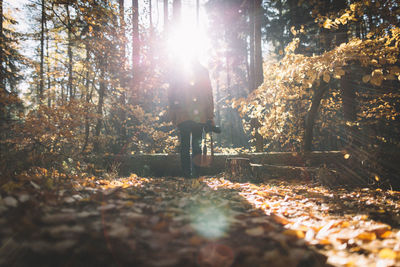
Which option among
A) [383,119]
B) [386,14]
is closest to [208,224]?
[386,14]

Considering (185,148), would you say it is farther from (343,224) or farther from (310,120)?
(310,120)

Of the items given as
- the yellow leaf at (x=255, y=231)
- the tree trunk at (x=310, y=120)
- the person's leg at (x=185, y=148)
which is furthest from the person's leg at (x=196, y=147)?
the tree trunk at (x=310, y=120)

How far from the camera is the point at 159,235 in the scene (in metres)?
1.42

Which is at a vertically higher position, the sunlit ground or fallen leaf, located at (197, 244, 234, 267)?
fallen leaf, located at (197, 244, 234, 267)

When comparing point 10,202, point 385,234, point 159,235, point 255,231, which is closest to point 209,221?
point 255,231

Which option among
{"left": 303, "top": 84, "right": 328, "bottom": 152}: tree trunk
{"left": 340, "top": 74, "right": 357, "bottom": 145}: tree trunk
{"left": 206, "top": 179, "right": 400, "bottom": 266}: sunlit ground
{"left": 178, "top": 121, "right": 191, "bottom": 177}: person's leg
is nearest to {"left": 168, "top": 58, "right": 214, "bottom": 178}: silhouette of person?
{"left": 178, "top": 121, "right": 191, "bottom": 177}: person's leg

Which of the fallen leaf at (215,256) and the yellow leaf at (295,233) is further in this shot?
the yellow leaf at (295,233)

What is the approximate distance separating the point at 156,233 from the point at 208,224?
438mm

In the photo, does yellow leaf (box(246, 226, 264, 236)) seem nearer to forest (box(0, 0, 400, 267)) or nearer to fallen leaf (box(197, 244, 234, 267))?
forest (box(0, 0, 400, 267))

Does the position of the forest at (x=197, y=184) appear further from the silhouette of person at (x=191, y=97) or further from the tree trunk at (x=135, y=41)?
the silhouette of person at (x=191, y=97)

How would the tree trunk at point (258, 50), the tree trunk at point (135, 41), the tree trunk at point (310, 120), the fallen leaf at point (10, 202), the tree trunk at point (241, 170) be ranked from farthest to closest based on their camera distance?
the tree trunk at point (135, 41) → the tree trunk at point (258, 50) → the tree trunk at point (310, 120) → the tree trunk at point (241, 170) → the fallen leaf at point (10, 202)

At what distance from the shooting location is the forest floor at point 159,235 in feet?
3.83

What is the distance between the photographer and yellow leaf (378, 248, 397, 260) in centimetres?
120

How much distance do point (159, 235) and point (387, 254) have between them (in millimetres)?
1332
